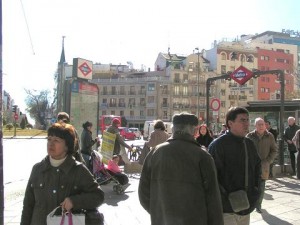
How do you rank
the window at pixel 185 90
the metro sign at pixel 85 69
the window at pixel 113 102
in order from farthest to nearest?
the window at pixel 113 102
the window at pixel 185 90
the metro sign at pixel 85 69

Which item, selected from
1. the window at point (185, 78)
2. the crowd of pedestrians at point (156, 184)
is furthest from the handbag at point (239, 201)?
the window at point (185, 78)

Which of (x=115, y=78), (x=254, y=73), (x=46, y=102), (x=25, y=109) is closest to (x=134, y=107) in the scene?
(x=115, y=78)

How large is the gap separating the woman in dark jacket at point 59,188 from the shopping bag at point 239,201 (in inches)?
49.7

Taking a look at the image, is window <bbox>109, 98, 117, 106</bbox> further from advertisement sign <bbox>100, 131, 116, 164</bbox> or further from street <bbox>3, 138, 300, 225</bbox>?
advertisement sign <bbox>100, 131, 116, 164</bbox>

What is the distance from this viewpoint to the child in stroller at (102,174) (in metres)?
9.71

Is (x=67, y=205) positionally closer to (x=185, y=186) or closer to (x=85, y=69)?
(x=185, y=186)

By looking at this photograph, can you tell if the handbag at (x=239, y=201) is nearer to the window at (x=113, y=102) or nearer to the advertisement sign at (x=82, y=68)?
the advertisement sign at (x=82, y=68)

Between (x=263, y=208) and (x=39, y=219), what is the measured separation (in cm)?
592

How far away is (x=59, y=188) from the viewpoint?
3.24 metres

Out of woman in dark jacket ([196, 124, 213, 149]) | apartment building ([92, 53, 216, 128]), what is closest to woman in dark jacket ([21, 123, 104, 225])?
woman in dark jacket ([196, 124, 213, 149])

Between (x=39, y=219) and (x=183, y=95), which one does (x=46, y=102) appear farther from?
(x=39, y=219)

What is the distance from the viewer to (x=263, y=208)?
8297 millimetres

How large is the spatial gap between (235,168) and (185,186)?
94 centimetres

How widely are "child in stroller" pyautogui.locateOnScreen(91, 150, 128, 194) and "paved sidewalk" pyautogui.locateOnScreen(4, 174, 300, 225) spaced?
0.22 m
